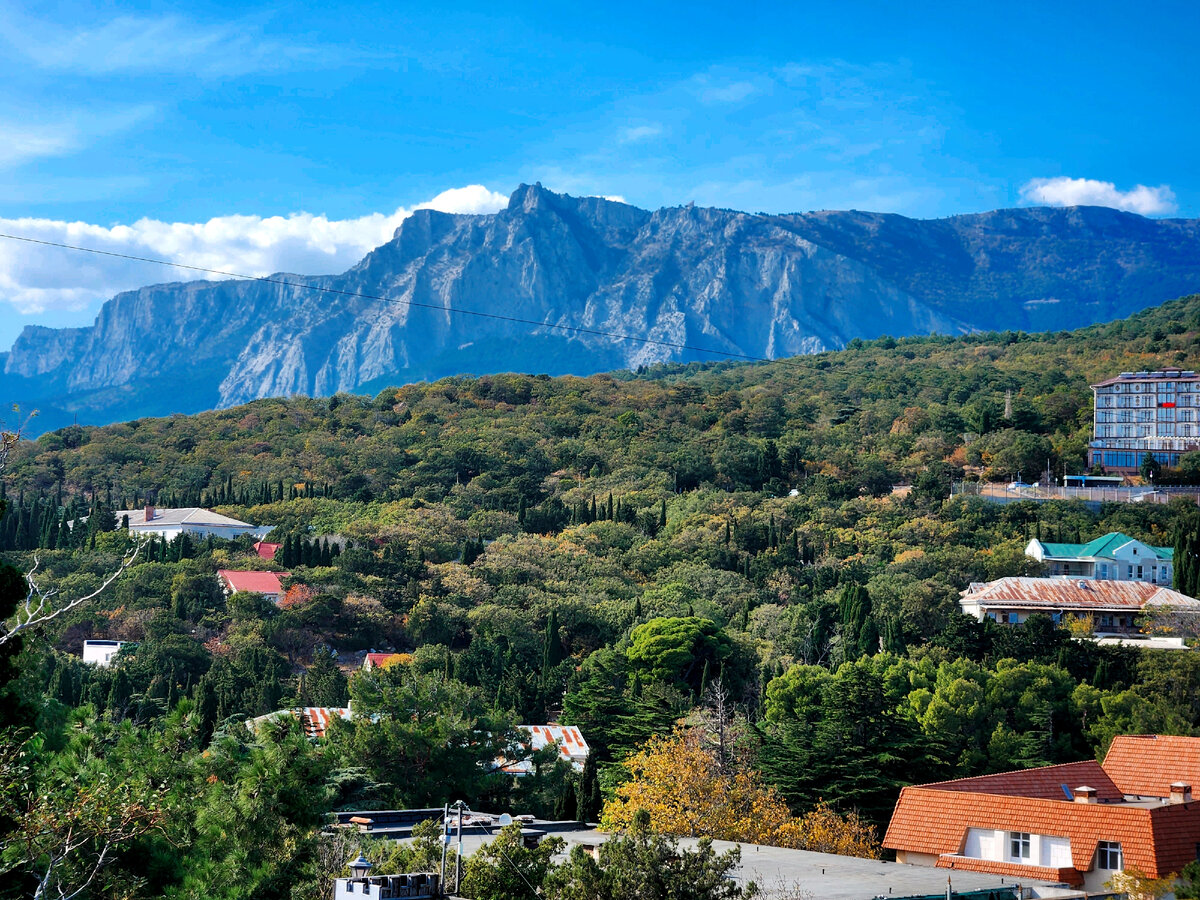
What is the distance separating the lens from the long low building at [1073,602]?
53969 mm

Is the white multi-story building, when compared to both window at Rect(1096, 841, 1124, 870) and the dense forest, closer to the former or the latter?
the dense forest

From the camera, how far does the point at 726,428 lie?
9356 cm

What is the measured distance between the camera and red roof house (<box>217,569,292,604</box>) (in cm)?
5603

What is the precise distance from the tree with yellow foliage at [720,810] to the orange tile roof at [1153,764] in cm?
547

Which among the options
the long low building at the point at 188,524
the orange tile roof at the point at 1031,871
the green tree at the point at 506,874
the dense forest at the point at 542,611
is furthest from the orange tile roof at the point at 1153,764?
the long low building at the point at 188,524

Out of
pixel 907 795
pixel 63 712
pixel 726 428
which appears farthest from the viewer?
pixel 726 428

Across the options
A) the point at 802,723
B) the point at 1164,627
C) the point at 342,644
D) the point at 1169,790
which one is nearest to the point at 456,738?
the point at 802,723

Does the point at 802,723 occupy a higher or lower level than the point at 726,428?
lower

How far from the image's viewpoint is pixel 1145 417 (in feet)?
274

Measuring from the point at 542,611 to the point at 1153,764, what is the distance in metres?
32.0

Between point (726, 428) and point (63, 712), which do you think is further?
point (726, 428)

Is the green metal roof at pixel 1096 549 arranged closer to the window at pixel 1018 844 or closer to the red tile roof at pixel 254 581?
the red tile roof at pixel 254 581

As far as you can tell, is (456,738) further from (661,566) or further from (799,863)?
(661,566)

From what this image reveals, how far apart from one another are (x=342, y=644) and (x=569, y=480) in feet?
100
